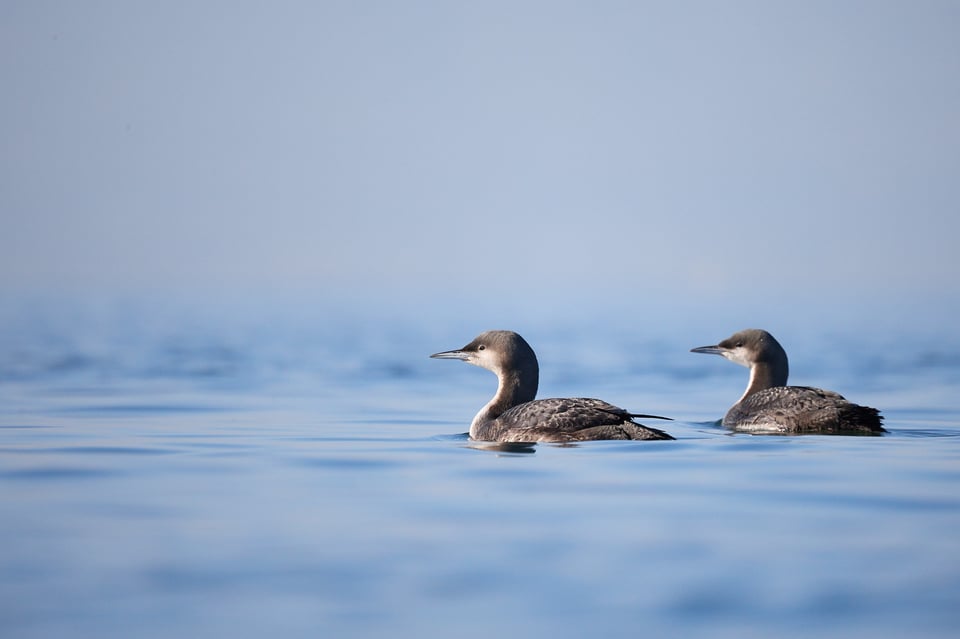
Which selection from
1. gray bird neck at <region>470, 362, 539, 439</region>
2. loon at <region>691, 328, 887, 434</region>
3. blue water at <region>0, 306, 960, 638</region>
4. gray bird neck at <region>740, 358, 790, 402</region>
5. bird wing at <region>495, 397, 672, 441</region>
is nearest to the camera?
blue water at <region>0, 306, 960, 638</region>

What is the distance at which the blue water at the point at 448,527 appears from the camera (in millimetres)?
5328

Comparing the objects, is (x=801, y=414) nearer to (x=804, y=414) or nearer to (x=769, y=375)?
(x=804, y=414)

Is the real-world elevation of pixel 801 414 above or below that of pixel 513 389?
below

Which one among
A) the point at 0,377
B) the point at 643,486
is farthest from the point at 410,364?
the point at 643,486

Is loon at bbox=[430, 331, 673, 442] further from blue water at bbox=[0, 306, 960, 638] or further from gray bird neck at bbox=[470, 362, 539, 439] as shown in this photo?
blue water at bbox=[0, 306, 960, 638]

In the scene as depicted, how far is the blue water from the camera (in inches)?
210

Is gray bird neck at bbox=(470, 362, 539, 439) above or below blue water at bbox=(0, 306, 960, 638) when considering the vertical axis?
above

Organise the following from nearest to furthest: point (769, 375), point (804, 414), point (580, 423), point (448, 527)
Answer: point (448, 527), point (580, 423), point (804, 414), point (769, 375)

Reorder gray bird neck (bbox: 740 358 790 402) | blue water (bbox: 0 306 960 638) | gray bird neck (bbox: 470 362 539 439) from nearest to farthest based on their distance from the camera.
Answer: blue water (bbox: 0 306 960 638) < gray bird neck (bbox: 470 362 539 439) < gray bird neck (bbox: 740 358 790 402)

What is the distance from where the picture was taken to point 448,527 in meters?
6.99

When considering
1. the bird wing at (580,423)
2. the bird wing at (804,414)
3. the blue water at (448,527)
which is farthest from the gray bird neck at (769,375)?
the bird wing at (580,423)

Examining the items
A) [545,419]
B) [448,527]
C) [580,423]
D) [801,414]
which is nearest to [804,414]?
[801,414]

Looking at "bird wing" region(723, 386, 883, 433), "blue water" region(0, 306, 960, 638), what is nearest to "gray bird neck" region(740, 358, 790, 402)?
"blue water" region(0, 306, 960, 638)

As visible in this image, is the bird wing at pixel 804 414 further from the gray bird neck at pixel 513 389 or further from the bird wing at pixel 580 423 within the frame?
the gray bird neck at pixel 513 389
